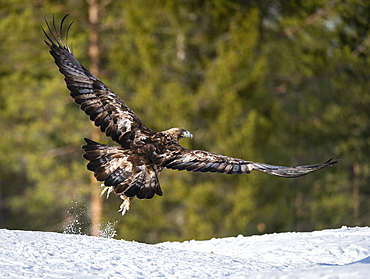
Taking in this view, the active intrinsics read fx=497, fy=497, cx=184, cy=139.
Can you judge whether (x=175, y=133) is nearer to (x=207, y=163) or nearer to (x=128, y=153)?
(x=128, y=153)

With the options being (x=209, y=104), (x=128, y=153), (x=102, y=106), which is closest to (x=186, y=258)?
(x=128, y=153)

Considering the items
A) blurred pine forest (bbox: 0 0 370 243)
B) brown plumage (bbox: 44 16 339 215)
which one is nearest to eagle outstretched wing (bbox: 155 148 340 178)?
brown plumage (bbox: 44 16 339 215)

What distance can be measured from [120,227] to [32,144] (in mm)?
5075

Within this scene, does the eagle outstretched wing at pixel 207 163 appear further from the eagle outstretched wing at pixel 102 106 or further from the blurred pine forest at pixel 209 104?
the blurred pine forest at pixel 209 104

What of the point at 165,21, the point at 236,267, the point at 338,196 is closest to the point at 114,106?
the point at 236,267

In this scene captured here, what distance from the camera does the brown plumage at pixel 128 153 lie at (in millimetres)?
4980

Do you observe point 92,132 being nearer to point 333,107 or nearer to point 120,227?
point 120,227

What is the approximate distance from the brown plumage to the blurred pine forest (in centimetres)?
686

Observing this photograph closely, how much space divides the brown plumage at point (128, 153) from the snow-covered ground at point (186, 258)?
0.64 m

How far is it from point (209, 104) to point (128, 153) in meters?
7.93

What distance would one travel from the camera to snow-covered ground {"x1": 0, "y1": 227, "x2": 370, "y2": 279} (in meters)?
3.92

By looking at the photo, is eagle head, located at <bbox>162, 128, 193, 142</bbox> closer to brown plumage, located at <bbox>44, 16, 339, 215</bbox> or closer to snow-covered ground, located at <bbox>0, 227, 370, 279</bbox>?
brown plumage, located at <bbox>44, 16, 339, 215</bbox>

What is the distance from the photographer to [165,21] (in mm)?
14383

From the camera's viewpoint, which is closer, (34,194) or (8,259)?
(8,259)
